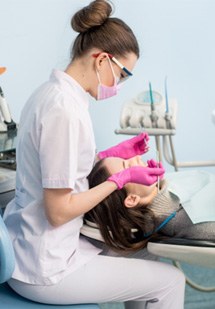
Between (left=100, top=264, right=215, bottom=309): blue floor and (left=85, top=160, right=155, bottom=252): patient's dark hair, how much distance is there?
2.49ft

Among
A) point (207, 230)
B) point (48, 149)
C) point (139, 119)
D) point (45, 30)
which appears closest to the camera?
point (48, 149)

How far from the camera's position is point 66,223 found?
47.1 inches

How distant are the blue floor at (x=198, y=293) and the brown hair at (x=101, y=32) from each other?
112 cm

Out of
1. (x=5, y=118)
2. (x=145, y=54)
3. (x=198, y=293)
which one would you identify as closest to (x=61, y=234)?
(x=5, y=118)

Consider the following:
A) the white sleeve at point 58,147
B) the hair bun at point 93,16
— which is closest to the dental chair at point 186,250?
the white sleeve at point 58,147

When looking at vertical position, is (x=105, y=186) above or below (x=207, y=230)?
above

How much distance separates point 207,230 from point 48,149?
44 cm

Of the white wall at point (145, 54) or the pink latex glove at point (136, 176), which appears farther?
the white wall at point (145, 54)

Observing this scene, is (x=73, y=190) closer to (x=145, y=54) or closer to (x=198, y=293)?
(x=198, y=293)

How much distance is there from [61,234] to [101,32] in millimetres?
519

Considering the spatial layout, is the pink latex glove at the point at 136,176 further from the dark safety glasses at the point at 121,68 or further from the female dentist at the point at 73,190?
the dark safety glasses at the point at 121,68

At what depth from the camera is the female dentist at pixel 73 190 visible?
111cm

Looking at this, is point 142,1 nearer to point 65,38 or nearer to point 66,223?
point 65,38

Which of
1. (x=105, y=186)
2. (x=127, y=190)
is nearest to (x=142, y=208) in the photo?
(x=127, y=190)
